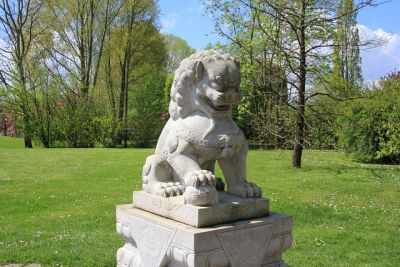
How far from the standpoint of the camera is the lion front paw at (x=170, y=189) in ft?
11.0

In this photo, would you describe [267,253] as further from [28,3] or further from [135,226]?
[28,3]

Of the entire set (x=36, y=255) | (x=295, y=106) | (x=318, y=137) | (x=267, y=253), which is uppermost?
(x=295, y=106)

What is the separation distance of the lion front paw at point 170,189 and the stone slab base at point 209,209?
0.05m

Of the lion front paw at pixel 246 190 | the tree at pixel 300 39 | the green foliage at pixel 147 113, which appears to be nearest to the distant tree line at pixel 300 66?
the tree at pixel 300 39

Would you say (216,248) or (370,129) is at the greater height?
(370,129)

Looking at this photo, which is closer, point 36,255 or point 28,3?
point 36,255

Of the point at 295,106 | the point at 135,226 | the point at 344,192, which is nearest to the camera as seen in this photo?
the point at 135,226

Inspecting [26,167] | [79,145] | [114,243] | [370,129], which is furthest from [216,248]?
[79,145]

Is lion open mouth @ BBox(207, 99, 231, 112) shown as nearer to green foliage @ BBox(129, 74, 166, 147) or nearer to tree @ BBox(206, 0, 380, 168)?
tree @ BBox(206, 0, 380, 168)

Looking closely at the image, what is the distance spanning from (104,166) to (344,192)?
7.47m

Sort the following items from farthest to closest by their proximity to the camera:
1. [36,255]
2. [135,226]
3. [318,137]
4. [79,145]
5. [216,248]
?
[79,145] < [318,137] < [36,255] < [135,226] < [216,248]

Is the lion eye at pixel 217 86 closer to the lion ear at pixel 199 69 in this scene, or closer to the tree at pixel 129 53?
the lion ear at pixel 199 69

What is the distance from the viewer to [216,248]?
2.89 m

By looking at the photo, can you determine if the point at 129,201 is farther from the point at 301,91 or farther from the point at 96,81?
the point at 96,81
